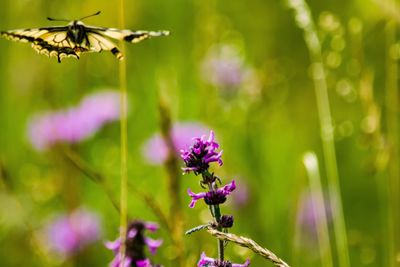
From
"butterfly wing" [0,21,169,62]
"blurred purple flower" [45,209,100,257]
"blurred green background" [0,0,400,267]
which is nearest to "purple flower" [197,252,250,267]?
"butterfly wing" [0,21,169,62]

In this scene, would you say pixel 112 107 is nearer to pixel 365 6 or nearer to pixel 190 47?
pixel 190 47

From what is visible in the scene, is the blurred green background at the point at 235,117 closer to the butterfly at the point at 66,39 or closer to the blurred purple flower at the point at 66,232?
the blurred purple flower at the point at 66,232

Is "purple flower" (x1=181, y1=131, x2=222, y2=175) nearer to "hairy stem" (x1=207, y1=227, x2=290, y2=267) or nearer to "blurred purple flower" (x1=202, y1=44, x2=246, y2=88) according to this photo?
"hairy stem" (x1=207, y1=227, x2=290, y2=267)

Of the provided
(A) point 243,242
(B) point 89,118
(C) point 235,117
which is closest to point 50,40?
(A) point 243,242

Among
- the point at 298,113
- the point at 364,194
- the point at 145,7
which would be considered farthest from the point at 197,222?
the point at 145,7

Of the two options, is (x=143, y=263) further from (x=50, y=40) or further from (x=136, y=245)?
(x=50, y=40)

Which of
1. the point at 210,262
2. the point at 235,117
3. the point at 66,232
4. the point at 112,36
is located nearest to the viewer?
the point at 210,262
